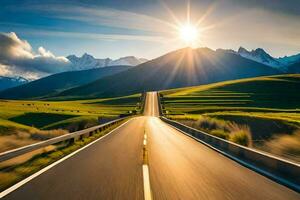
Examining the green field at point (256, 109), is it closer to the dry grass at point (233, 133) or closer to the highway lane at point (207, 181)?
the dry grass at point (233, 133)

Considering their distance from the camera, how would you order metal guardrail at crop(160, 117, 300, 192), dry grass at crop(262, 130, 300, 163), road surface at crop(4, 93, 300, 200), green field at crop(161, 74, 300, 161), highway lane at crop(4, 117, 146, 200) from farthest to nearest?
green field at crop(161, 74, 300, 161), dry grass at crop(262, 130, 300, 163), metal guardrail at crop(160, 117, 300, 192), road surface at crop(4, 93, 300, 200), highway lane at crop(4, 117, 146, 200)

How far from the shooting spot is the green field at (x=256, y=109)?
21.5 metres

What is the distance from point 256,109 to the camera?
7906cm

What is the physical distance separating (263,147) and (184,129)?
15286mm

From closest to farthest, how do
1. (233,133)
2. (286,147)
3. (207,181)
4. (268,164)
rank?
(207,181)
(268,164)
(286,147)
(233,133)

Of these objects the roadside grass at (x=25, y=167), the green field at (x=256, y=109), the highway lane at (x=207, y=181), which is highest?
the green field at (x=256, y=109)

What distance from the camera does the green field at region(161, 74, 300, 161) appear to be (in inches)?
847

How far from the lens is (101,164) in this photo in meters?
12.6

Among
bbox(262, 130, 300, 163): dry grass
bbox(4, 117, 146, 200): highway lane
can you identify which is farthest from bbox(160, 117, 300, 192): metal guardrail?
bbox(4, 117, 146, 200): highway lane

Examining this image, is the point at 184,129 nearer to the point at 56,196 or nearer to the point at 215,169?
the point at 215,169

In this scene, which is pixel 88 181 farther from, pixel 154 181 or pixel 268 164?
pixel 268 164

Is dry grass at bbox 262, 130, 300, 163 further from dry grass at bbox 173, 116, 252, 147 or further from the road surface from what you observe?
the road surface

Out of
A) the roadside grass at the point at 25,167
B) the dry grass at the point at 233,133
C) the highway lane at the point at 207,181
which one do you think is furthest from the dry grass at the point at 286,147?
the roadside grass at the point at 25,167

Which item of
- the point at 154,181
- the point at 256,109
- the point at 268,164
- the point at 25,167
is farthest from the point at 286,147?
the point at 256,109
